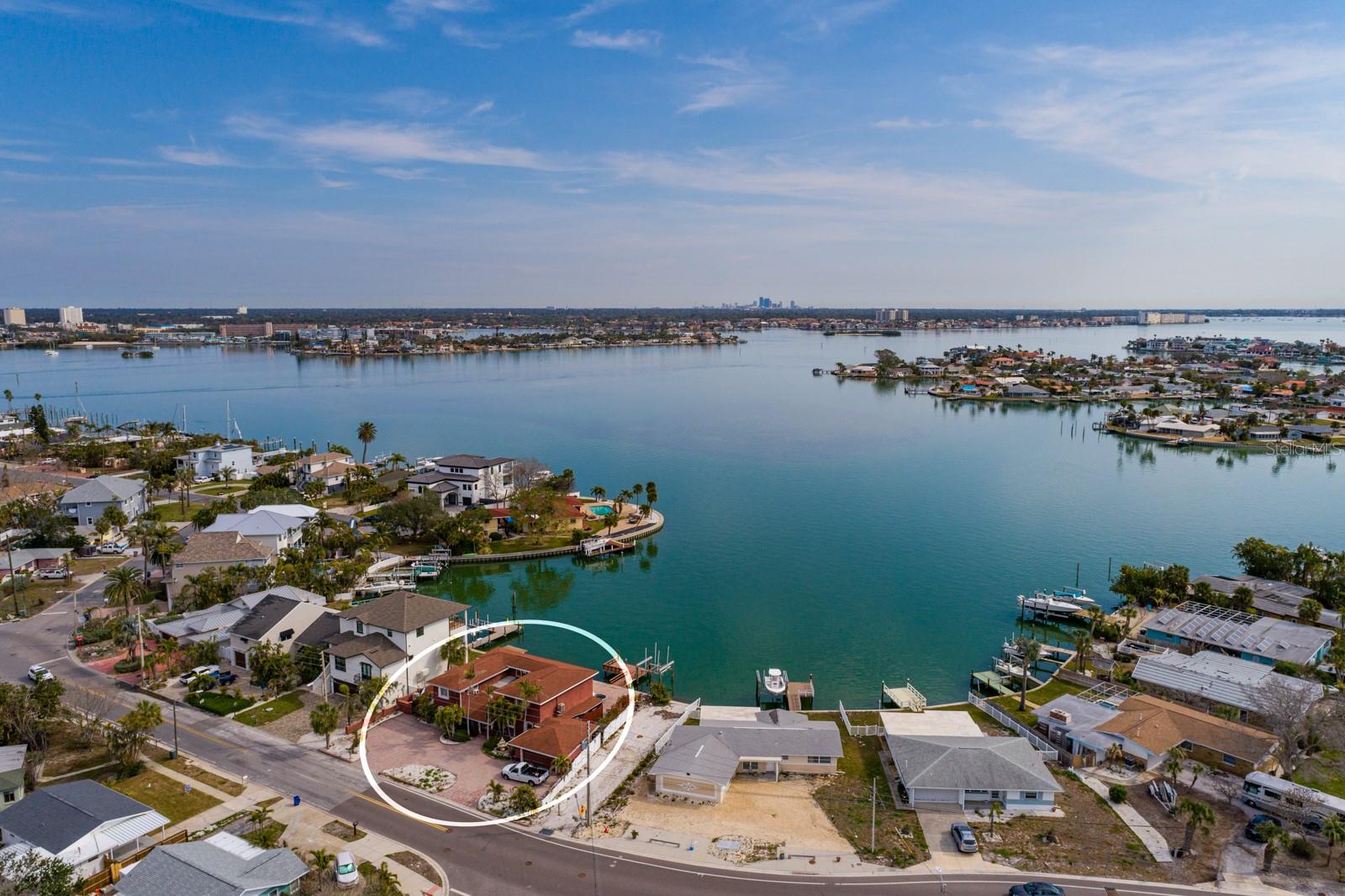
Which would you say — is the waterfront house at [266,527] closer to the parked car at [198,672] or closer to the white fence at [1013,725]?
the parked car at [198,672]

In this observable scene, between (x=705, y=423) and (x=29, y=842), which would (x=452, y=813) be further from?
(x=705, y=423)

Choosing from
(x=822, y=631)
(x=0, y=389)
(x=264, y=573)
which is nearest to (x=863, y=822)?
(x=822, y=631)

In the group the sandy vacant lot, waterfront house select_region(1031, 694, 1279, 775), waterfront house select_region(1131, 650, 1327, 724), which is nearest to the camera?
the sandy vacant lot

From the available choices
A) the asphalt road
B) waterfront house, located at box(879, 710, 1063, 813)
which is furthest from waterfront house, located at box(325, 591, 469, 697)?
waterfront house, located at box(879, 710, 1063, 813)

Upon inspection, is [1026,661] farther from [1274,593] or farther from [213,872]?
[213,872]

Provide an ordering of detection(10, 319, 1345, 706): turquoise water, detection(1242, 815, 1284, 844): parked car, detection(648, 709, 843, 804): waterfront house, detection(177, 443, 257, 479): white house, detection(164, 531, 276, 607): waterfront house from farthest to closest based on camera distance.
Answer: detection(177, 443, 257, 479): white house
detection(164, 531, 276, 607): waterfront house
detection(10, 319, 1345, 706): turquoise water
detection(648, 709, 843, 804): waterfront house
detection(1242, 815, 1284, 844): parked car

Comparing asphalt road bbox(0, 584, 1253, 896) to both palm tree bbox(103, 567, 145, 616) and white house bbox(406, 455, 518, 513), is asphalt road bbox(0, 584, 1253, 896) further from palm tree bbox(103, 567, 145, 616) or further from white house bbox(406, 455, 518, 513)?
white house bbox(406, 455, 518, 513)
